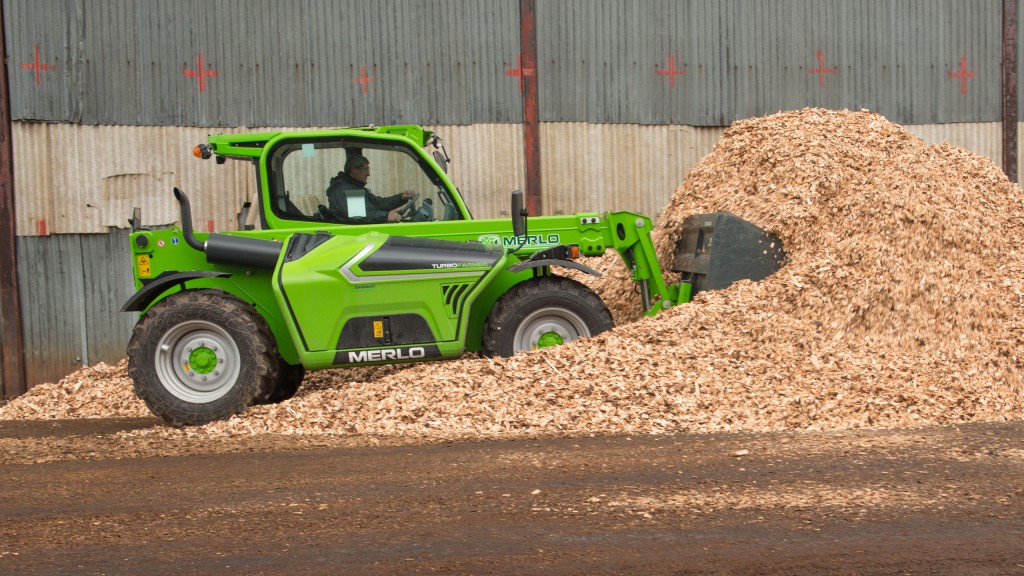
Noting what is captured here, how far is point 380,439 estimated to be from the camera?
7191mm

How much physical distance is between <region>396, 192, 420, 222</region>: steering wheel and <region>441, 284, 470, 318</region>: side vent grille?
858 millimetres

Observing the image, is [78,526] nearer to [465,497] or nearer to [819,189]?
[465,497]

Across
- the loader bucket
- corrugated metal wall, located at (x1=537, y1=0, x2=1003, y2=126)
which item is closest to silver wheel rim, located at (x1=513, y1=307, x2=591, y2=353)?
the loader bucket

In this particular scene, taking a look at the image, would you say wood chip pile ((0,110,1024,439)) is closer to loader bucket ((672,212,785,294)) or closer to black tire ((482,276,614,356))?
loader bucket ((672,212,785,294))

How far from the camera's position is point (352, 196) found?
873 centimetres

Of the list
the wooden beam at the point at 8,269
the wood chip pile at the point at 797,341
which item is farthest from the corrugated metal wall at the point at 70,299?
the wood chip pile at the point at 797,341

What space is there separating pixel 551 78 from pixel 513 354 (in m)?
5.08

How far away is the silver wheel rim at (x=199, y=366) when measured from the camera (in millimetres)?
8312

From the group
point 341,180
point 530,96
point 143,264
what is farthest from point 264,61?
point 143,264

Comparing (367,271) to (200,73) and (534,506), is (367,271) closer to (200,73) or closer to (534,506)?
(534,506)

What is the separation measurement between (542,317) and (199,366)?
9.20ft

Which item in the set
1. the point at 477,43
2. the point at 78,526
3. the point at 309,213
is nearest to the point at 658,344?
the point at 309,213

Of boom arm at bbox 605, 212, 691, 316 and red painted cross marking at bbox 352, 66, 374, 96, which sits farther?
red painted cross marking at bbox 352, 66, 374, 96

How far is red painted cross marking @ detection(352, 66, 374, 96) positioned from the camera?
12.0 metres
